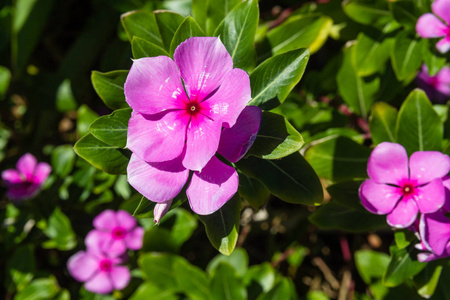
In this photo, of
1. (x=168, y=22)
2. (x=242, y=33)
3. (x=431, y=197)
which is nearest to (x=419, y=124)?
(x=431, y=197)

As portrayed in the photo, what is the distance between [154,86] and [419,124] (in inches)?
41.1

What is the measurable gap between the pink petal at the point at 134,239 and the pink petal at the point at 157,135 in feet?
4.53

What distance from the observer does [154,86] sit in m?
1.13

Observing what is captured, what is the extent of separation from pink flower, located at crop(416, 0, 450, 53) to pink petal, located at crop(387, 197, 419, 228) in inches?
26.6

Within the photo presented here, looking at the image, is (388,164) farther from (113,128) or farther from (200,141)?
(113,128)

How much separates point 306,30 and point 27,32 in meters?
1.65

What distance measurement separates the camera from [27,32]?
252cm

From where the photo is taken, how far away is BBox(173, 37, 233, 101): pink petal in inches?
43.6

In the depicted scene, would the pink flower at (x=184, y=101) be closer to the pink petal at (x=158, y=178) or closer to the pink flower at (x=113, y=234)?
the pink petal at (x=158, y=178)

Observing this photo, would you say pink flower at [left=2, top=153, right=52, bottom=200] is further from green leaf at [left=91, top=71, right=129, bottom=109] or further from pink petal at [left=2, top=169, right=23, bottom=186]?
green leaf at [left=91, top=71, right=129, bottom=109]

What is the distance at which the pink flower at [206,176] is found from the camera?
3.67 feet

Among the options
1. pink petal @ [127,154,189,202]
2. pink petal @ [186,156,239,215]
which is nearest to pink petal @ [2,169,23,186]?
pink petal @ [127,154,189,202]

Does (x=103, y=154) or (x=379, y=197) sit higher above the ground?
(x=103, y=154)

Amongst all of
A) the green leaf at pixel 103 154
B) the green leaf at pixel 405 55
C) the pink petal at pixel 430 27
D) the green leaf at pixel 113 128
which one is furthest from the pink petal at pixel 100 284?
the pink petal at pixel 430 27
